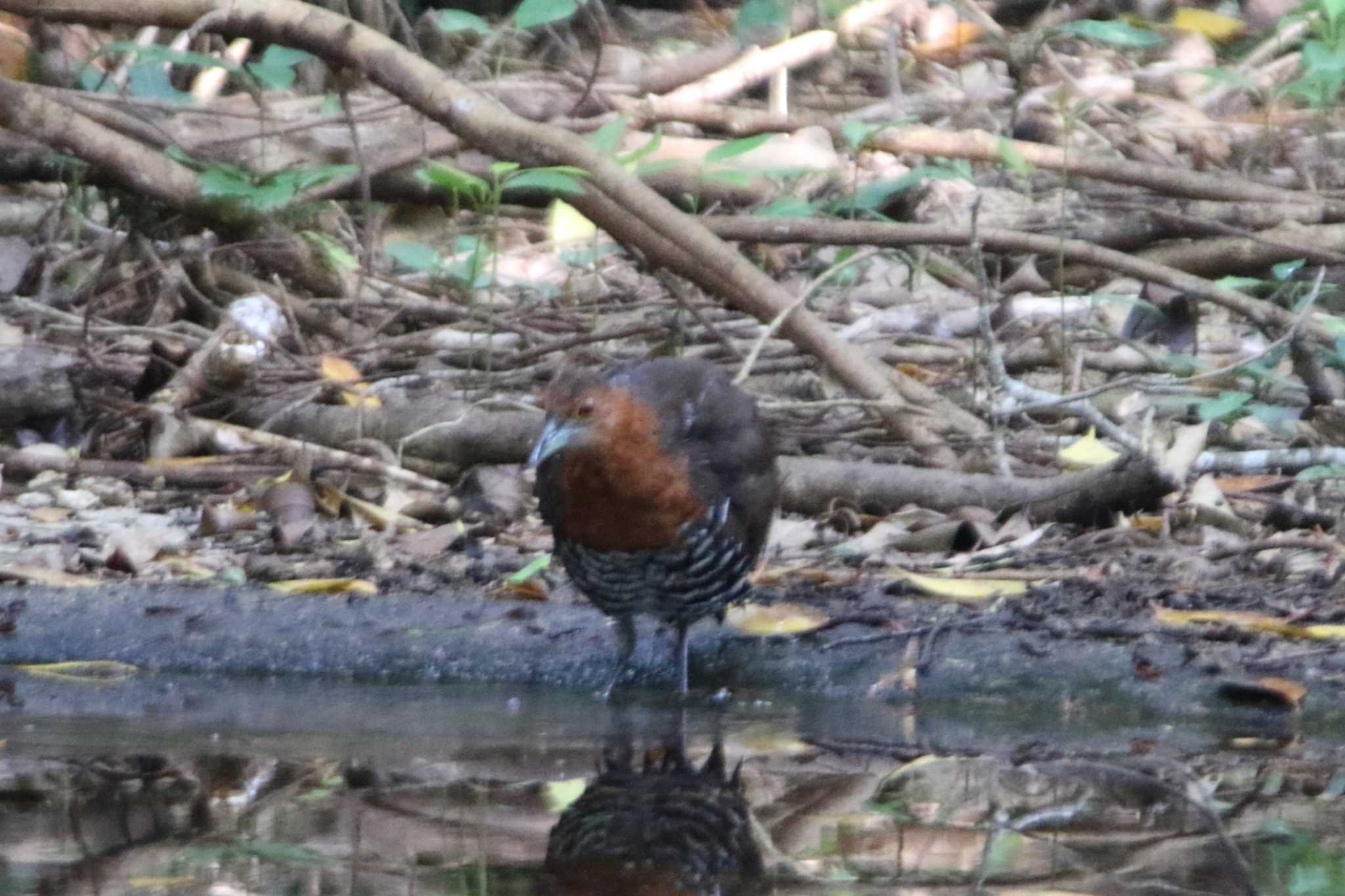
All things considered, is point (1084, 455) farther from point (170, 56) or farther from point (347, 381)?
point (170, 56)

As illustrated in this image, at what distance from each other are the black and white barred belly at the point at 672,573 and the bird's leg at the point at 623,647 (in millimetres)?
28

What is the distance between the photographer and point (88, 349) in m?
5.71

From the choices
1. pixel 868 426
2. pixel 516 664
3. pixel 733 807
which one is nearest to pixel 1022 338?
pixel 868 426

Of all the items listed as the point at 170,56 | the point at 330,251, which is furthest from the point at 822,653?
the point at 330,251

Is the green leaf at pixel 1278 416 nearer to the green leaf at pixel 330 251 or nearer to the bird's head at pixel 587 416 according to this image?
the bird's head at pixel 587 416

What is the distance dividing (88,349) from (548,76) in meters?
2.45

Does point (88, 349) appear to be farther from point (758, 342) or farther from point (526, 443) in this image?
point (758, 342)

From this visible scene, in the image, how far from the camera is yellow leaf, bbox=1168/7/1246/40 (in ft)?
31.5

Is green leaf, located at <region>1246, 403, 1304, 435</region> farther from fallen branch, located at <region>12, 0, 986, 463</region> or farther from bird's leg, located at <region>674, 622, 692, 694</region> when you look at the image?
bird's leg, located at <region>674, 622, 692, 694</region>

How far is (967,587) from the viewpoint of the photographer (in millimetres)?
3852

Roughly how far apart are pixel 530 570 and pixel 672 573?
77cm

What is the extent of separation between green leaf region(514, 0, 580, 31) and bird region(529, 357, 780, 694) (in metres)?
1.33

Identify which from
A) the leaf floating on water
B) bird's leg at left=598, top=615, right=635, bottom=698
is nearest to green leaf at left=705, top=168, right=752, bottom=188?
bird's leg at left=598, top=615, right=635, bottom=698

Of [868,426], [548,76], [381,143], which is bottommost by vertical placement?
[868,426]
